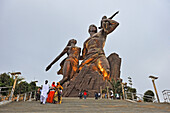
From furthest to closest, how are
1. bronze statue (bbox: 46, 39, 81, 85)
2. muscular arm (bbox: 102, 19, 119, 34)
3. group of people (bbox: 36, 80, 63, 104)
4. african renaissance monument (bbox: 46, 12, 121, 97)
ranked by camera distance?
1. muscular arm (bbox: 102, 19, 119, 34)
2. bronze statue (bbox: 46, 39, 81, 85)
3. african renaissance monument (bbox: 46, 12, 121, 97)
4. group of people (bbox: 36, 80, 63, 104)

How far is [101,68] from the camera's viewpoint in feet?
43.2

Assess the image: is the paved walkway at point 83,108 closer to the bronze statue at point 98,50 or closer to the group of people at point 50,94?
the group of people at point 50,94

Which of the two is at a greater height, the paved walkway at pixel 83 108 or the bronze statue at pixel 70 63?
the bronze statue at pixel 70 63

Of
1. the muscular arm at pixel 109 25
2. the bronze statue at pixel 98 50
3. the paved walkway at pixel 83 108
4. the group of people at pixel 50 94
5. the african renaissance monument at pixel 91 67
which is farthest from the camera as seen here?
the muscular arm at pixel 109 25

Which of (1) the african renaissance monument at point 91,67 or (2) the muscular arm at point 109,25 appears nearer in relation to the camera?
(1) the african renaissance monument at point 91,67

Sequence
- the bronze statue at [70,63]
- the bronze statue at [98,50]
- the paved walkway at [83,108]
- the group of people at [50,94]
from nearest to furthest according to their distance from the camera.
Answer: the paved walkway at [83,108]
the group of people at [50,94]
the bronze statue at [98,50]
the bronze statue at [70,63]

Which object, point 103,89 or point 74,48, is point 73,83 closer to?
point 103,89

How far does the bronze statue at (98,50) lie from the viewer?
13270 mm

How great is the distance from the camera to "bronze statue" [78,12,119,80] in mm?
13270

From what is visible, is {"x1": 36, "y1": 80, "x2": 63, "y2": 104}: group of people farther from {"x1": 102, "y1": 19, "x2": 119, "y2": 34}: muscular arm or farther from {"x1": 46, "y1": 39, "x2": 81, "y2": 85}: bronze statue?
{"x1": 102, "y1": 19, "x2": 119, "y2": 34}: muscular arm

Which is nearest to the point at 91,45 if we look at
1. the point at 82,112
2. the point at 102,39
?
the point at 102,39

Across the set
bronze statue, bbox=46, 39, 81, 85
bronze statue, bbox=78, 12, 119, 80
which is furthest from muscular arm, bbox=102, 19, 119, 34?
bronze statue, bbox=46, 39, 81, 85

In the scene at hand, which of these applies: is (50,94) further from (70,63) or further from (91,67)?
(70,63)

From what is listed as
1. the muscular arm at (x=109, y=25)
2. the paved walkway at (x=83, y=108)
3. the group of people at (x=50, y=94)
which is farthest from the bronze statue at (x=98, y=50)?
the paved walkway at (x=83, y=108)
